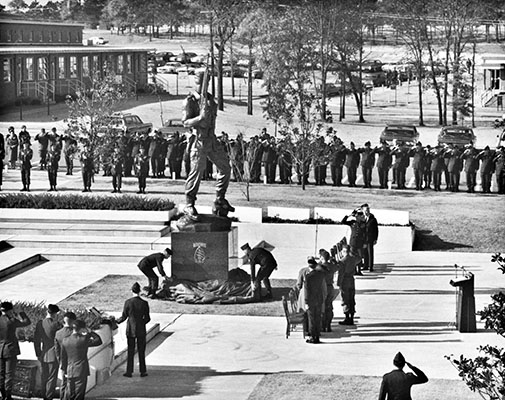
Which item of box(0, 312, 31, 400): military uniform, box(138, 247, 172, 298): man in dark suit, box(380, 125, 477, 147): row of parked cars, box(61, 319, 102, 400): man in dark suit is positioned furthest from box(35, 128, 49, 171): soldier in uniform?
box(61, 319, 102, 400): man in dark suit

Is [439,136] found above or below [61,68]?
below

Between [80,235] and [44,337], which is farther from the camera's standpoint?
[80,235]

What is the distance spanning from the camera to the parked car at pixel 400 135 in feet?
169

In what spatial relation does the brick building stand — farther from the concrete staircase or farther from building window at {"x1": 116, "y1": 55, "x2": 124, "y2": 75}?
the concrete staircase

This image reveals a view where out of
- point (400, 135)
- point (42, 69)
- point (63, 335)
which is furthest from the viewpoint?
point (42, 69)

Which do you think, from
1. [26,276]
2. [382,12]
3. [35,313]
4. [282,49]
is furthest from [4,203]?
[382,12]

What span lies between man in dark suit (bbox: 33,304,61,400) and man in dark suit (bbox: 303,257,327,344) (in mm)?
4344

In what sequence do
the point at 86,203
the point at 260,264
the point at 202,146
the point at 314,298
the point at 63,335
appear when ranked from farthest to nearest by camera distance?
the point at 86,203
the point at 202,146
the point at 260,264
the point at 314,298
the point at 63,335

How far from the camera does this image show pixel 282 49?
6325 cm

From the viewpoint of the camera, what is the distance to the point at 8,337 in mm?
18375

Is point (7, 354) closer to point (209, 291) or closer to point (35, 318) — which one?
point (35, 318)

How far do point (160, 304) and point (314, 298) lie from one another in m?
4.15

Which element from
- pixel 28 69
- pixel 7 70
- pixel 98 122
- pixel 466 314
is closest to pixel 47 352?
pixel 466 314

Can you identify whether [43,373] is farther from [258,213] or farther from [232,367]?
[258,213]
